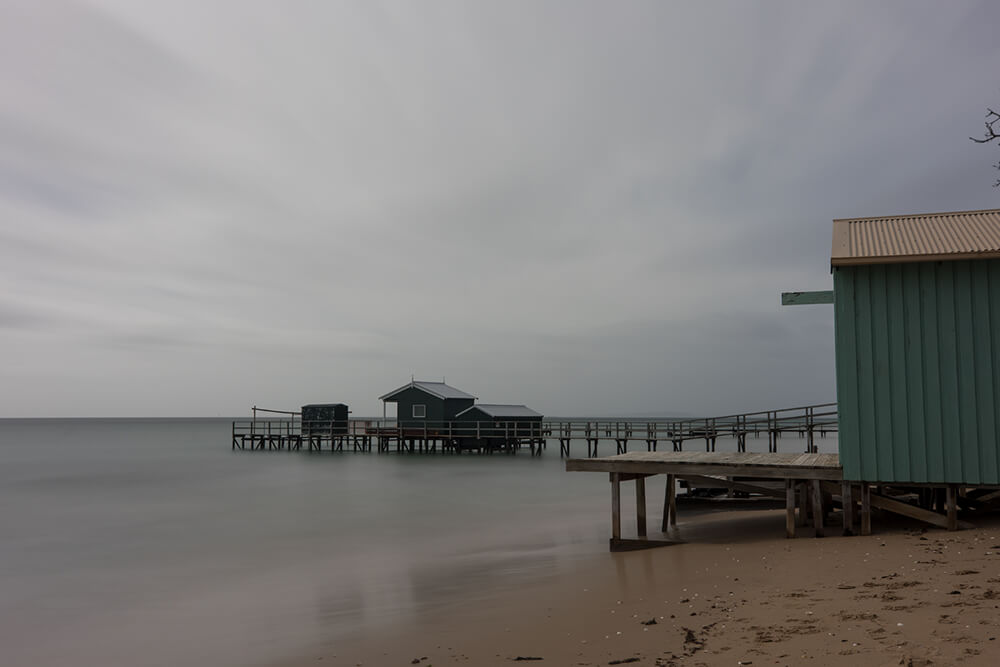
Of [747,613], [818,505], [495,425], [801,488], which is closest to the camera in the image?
[747,613]

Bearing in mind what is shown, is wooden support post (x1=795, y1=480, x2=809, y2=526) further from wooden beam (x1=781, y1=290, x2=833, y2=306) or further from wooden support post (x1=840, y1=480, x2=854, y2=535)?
wooden beam (x1=781, y1=290, x2=833, y2=306)

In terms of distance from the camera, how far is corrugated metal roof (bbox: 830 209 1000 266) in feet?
32.1

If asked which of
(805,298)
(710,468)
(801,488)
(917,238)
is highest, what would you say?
(917,238)

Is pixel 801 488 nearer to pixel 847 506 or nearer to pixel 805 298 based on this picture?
pixel 847 506

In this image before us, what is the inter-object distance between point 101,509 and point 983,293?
84.7 ft

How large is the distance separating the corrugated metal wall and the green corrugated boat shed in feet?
0.04

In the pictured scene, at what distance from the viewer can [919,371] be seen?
1004 cm

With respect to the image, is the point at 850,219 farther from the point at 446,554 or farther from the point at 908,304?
the point at 446,554

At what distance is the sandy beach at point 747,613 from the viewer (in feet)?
17.5

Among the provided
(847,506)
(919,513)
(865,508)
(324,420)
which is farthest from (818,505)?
(324,420)

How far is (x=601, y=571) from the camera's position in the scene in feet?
35.5

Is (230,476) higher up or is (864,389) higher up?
(864,389)

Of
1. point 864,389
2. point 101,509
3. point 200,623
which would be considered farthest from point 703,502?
point 101,509

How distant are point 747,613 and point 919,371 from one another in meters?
5.25
